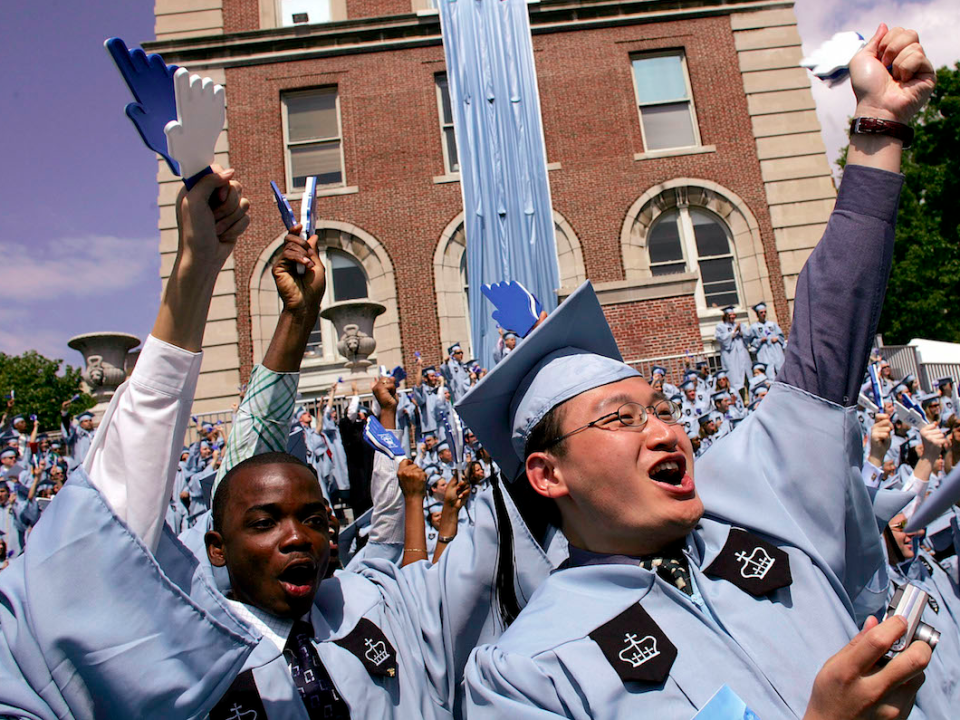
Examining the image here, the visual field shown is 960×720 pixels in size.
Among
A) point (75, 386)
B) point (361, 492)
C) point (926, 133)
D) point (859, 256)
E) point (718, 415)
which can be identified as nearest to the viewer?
point (859, 256)

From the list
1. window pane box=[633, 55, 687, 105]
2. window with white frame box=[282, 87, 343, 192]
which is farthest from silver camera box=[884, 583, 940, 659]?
window pane box=[633, 55, 687, 105]

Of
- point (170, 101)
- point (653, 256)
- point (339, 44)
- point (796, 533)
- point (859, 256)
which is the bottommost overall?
point (796, 533)

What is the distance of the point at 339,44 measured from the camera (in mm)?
17766

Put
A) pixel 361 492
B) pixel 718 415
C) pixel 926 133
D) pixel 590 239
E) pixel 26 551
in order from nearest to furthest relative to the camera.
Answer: pixel 26 551 → pixel 361 492 → pixel 718 415 → pixel 590 239 → pixel 926 133

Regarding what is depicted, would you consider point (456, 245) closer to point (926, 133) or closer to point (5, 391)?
point (926, 133)

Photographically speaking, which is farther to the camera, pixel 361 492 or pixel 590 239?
pixel 590 239

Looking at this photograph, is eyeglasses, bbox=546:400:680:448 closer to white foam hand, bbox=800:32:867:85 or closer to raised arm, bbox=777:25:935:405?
raised arm, bbox=777:25:935:405

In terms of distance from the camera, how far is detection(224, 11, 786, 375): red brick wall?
1691 centimetres

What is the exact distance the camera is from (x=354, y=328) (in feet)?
47.3

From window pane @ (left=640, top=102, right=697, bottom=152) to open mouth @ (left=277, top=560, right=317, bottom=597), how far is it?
16971mm

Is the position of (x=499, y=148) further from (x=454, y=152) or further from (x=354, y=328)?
(x=354, y=328)

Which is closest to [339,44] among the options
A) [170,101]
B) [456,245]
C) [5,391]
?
[456,245]

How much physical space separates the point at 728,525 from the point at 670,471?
0.19m

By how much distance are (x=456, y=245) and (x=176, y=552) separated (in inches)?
611
